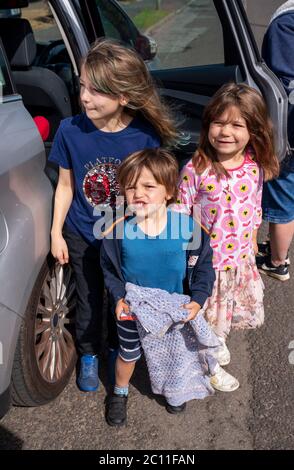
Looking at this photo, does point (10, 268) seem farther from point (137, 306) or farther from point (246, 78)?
point (246, 78)

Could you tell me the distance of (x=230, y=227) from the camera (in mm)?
2418

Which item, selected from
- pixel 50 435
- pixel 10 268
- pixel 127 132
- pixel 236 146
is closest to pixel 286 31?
pixel 236 146

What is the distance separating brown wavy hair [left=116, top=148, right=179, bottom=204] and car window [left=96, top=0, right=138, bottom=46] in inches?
77.0

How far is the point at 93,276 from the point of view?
2.51 m

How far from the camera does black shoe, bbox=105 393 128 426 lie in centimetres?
248

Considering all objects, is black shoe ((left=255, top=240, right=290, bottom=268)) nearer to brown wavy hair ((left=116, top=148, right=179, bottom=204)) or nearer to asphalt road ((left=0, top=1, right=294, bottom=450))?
asphalt road ((left=0, top=1, right=294, bottom=450))

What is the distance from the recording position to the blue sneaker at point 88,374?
8.79 ft

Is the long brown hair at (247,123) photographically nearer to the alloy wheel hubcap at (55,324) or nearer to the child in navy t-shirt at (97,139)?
the child in navy t-shirt at (97,139)

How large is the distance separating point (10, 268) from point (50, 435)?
91 cm

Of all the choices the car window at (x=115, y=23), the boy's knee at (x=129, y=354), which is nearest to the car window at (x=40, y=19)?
the car window at (x=115, y=23)

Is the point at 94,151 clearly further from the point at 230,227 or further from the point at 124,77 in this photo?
the point at 230,227

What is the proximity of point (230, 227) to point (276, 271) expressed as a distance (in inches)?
49.9

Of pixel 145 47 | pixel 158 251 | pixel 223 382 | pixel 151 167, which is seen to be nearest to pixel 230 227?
pixel 158 251

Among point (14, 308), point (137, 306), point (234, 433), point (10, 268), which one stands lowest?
point (234, 433)
